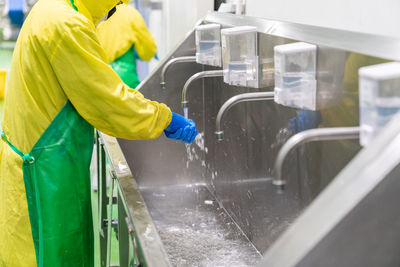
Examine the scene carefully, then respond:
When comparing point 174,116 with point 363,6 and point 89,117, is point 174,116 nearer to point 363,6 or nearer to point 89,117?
point 89,117

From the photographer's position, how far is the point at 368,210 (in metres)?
0.77

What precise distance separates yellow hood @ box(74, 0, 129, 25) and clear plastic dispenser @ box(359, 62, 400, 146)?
1.02 meters

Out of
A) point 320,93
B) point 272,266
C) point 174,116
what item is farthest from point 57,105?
point 272,266

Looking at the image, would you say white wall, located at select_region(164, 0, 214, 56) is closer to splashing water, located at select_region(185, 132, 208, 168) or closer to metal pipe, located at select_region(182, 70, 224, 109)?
splashing water, located at select_region(185, 132, 208, 168)

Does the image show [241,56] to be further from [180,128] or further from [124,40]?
[124,40]

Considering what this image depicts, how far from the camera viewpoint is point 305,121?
135cm

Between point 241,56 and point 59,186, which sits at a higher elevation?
point 241,56

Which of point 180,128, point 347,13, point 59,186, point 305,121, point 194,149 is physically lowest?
point 194,149

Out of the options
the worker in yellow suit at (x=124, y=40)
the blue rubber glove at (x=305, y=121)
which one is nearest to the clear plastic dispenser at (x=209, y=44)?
the blue rubber glove at (x=305, y=121)

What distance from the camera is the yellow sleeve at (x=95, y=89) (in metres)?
1.53

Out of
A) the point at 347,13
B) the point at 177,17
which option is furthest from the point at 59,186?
the point at 177,17

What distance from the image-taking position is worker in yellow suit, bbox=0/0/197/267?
155 cm

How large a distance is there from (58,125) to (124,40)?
7.95 ft

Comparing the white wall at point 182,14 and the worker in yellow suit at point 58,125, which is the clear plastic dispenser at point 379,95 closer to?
the worker in yellow suit at point 58,125
